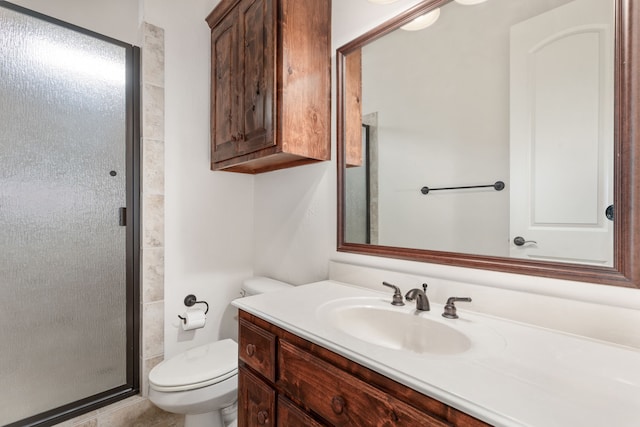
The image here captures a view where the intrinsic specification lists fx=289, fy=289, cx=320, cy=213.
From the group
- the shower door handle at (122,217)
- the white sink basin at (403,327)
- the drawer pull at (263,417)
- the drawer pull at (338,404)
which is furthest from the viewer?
the shower door handle at (122,217)

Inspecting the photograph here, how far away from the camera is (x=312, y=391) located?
0.76 meters

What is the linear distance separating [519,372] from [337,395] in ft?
1.30

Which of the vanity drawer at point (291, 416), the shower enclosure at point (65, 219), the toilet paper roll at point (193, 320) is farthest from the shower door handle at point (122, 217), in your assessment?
the vanity drawer at point (291, 416)

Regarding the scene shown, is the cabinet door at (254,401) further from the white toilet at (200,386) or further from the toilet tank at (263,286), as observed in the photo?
the toilet tank at (263,286)

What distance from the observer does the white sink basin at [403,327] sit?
31.9 inches

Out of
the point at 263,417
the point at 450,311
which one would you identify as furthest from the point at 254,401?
the point at 450,311

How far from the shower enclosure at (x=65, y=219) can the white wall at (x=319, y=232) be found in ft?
2.48

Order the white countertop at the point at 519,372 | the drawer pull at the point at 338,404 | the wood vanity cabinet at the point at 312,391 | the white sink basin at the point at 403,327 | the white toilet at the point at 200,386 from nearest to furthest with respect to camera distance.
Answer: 1. the white countertop at the point at 519,372
2. the wood vanity cabinet at the point at 312,391
3. the drawer pull at the point at 338,404
4. the white sink basin at the point at 403,327
5. the white toilet at the point at 200,386

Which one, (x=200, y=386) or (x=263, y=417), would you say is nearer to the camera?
(x=263, y=417)

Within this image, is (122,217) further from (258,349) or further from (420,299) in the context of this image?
(420,299)

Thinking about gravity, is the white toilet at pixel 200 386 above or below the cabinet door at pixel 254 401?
below

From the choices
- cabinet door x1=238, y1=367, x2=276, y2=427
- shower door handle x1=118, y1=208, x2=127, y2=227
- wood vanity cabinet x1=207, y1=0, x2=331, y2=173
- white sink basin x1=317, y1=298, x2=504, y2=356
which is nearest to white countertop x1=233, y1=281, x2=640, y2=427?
white sink basin x1=317, y1=298, x2=504, y2=356

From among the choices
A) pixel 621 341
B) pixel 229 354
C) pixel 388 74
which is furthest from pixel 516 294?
pixel 229 354

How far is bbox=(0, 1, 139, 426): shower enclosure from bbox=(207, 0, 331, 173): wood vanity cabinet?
601 mm
